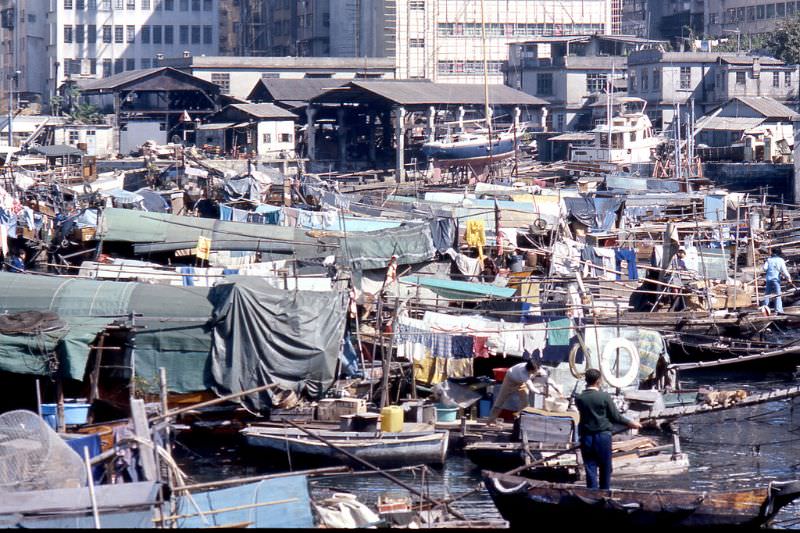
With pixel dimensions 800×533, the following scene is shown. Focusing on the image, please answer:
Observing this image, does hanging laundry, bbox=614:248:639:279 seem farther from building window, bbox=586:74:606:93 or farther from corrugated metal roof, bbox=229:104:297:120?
building window, bbox=586:74:606:93

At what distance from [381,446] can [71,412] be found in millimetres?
4450

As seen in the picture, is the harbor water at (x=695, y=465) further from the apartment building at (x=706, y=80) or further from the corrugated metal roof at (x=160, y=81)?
the corrugated metal roof at (x=160, y=81)

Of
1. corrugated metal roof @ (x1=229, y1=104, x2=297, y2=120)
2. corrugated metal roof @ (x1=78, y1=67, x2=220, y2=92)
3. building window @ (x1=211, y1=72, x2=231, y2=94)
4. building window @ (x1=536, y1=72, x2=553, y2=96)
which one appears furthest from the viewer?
building window @ (x1=536, y1=72, x2=553, y2=96)

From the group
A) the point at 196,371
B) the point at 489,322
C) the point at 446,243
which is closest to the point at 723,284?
the point at 446,243

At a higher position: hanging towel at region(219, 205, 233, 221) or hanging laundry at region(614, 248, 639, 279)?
hanging towel at region(219, 205, 233, 221)

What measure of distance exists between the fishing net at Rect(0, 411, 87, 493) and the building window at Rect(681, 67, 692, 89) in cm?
5528

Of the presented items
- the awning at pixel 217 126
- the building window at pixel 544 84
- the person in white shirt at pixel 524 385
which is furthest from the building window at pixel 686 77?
the person in white shirt at pixel 524 385

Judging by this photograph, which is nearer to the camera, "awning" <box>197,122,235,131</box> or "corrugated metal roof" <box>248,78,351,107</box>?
"awning" <box>197,122,235,131</box>

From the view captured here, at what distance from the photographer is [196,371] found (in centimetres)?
1861

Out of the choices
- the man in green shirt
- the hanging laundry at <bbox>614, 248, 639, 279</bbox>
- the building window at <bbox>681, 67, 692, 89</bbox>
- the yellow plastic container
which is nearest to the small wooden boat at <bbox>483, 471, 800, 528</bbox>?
the man in green shirt

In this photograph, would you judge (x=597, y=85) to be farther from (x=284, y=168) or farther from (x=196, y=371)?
(x=196, y=371)

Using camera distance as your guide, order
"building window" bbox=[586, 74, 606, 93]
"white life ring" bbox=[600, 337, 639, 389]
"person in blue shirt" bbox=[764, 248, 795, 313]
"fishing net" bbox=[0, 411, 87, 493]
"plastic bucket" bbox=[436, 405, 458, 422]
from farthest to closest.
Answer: "building window" bbox=[586, 74, 606, 93]
"person in blue shirt" bbox=[764, 248, 795, 313]
"plastic bucket" bbox=[436, 405, 458, 422]
"white life ring" bbox=[600, 337, 639, 389]
"fishing net" bbox=[0, 411, 87, 493]

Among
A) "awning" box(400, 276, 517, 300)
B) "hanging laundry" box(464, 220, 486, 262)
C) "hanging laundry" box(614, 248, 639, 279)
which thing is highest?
"hanging laundry" box(464, 220, 486, 262)

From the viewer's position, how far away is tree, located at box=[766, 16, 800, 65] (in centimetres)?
6706
